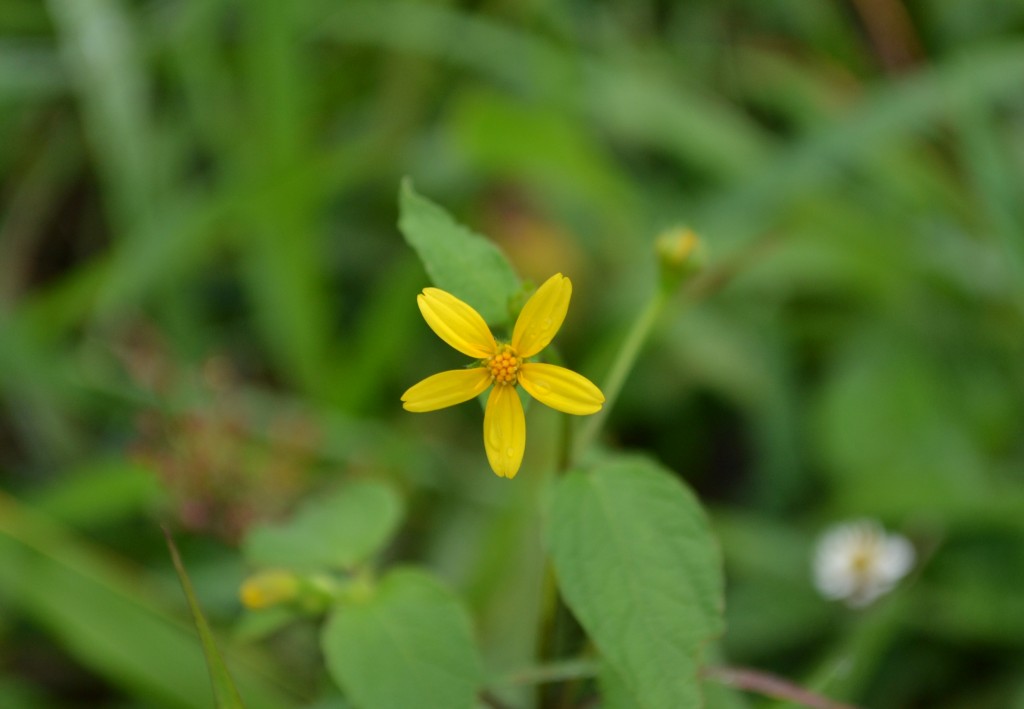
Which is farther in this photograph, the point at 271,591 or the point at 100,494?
the point at 100,494

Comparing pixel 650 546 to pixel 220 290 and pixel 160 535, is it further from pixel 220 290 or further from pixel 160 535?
pixel 220 290

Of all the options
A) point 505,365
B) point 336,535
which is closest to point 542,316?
point 505,365

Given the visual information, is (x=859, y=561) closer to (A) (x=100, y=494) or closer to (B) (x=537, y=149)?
(B) (x=537, y=149)

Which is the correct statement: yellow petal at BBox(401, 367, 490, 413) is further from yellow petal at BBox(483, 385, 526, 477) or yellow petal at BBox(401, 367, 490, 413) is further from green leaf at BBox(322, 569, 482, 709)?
Answer: green leaf at BBox(322, 569, 482, 709)

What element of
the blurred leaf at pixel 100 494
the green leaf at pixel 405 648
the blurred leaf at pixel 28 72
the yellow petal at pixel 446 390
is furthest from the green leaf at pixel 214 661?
the blurred leaf at pixel 28 72

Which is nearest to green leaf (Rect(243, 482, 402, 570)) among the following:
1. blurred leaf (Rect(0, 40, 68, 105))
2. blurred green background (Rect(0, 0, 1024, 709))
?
blurred green background (Rect(0, 0, 1024, 709))

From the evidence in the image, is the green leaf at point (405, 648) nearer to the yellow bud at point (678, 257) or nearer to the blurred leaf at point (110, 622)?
the yellow bud at point (678, 257)

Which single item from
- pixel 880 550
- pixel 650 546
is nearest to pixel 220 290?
pixel 880 550
